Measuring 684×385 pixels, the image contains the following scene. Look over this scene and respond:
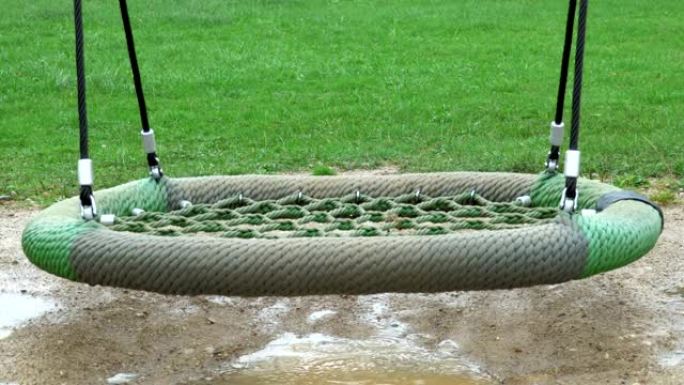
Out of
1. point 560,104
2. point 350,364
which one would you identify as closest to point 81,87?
point 350,364

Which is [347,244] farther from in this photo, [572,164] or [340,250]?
[572,164]

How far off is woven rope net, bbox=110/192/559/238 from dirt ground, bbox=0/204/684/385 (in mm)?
429

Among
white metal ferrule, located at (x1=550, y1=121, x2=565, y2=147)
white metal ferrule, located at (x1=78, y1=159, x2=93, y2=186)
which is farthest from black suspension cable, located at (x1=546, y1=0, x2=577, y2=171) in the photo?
white metal ferrule, located at (x1=78, y1=159, x2=93, y2=186)

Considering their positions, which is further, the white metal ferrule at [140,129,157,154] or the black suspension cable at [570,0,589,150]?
the white metal ferrule at [140,129,157,154]

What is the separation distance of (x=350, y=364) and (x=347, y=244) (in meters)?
0.92

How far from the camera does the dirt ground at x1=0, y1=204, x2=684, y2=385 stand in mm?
3990

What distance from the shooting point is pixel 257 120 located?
8641 mm

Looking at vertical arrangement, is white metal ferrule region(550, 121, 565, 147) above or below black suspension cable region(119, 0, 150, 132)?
below

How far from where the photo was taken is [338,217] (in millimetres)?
4273

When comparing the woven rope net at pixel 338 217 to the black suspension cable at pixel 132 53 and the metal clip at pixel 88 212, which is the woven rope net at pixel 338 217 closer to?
the metal clip at pixel 88 212

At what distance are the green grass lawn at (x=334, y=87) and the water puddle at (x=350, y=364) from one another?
2302 millimetres

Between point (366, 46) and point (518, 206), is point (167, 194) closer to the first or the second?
point (518, 206)

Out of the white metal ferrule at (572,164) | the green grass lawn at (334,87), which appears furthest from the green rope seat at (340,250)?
the green grass lawn at (334,87)

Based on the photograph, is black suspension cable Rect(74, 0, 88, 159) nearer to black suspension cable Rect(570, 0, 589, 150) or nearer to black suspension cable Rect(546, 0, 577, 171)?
black suspension cable Rect(570, 0, 589, 150)
